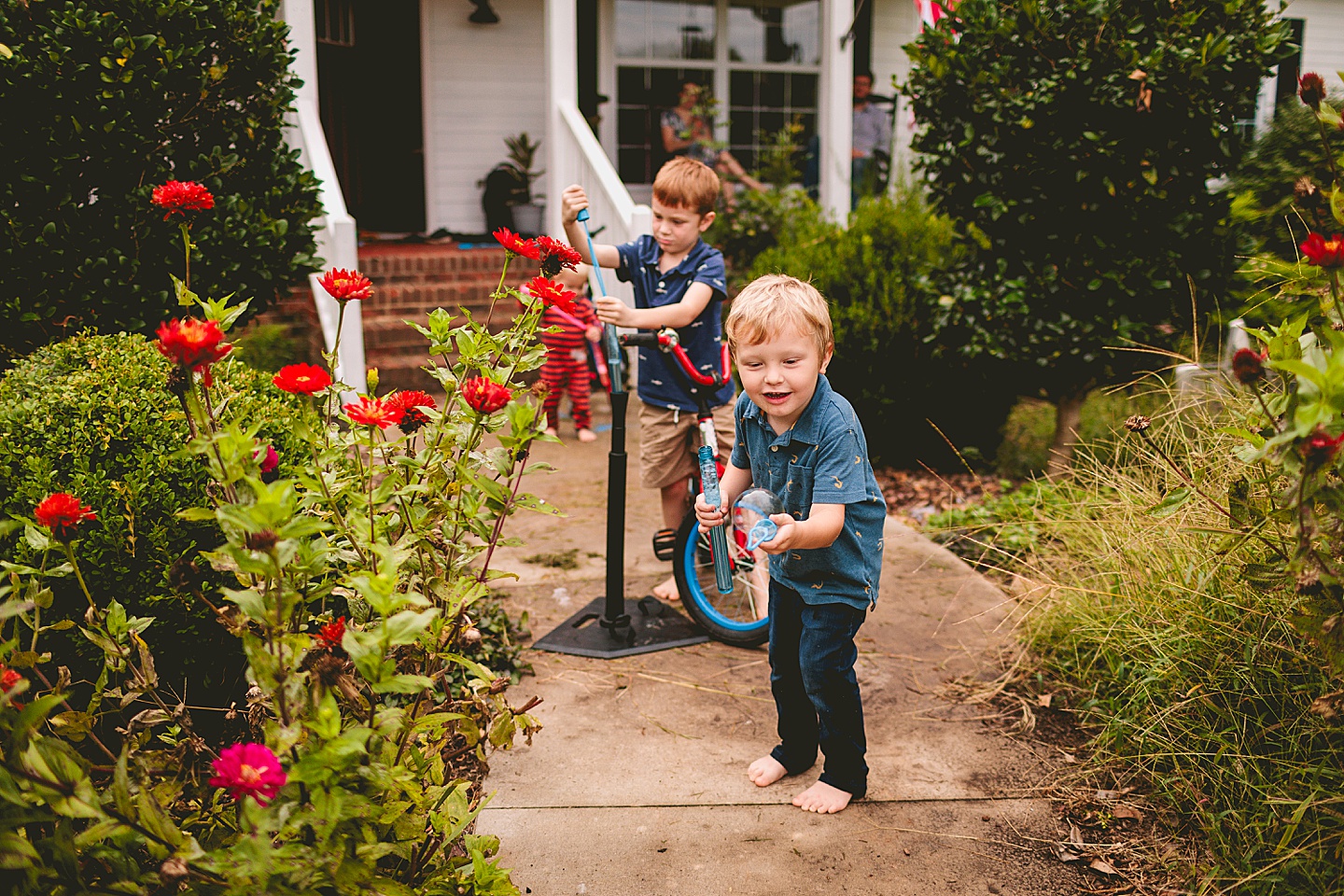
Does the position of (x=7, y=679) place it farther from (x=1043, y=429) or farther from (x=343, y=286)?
(x=1043, y=429)

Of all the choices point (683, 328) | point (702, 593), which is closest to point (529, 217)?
point (683, 328)

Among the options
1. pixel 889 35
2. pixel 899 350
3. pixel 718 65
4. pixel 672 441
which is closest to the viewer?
pixel 672 441

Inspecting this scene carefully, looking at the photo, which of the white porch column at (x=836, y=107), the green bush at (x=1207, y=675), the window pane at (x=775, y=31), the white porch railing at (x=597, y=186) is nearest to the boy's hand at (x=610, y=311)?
the green bush at (x=1207, y=675)

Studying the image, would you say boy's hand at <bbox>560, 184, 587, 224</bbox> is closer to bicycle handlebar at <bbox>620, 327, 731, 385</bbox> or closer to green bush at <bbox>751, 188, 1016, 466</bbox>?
bicycle handlebar at <bbox>620, 327, 731, 385</bbox>

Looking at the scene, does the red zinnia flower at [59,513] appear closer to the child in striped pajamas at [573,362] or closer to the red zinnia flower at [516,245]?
the red zinnia flower at [516,245]

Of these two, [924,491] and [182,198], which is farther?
[924,491]

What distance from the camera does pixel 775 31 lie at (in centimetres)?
1155

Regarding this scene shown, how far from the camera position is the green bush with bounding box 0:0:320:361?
3.47 metres

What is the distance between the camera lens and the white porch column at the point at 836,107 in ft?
31.1

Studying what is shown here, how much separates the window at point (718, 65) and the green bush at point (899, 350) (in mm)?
5106

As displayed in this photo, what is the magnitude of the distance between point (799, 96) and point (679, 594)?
9.39m

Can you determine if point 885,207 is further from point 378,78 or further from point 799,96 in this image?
point 378,78

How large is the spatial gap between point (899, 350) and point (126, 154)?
391cm

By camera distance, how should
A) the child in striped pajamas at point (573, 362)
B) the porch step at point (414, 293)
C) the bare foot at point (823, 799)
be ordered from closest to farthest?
the bare foot at point (823, 799) < the child in striped pajamas at point (573, 362) < the porch step at point (414, 293)
